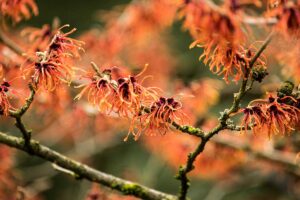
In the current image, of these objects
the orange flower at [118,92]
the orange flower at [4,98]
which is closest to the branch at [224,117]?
the orange flower at [118,92]

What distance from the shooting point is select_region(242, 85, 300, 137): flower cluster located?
109 cm

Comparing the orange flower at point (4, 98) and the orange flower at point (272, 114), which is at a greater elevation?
the orange flower at point (272, 114)

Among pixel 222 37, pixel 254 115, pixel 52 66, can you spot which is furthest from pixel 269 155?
pixel 52 66

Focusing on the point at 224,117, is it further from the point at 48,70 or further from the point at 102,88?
the point at 48,70

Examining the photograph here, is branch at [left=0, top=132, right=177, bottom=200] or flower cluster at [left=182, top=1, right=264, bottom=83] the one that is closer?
flower cluster at [left=182, top=1, right=264, bottom=83]

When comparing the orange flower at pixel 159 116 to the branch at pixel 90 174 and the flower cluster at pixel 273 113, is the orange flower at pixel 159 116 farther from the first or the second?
Answer: the branch at pixel 90 174

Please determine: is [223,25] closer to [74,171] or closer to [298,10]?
[298,10]

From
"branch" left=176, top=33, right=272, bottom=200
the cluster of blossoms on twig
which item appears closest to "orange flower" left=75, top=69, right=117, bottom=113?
the cluster of blossoms on twig

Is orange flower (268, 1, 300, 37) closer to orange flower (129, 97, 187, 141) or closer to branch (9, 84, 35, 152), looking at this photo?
orange flower (129, 97, 187, 141)

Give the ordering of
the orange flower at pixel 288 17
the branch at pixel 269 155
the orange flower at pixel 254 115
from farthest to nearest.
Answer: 1. the branch at pixel 269 155
2. the orange flower at pixel 254 115
3. the orange flower at pixel 288 17

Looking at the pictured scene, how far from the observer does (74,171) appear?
1455mm

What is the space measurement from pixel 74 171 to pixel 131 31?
49.1 inches

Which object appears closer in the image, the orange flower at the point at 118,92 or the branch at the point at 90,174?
the orange flower at the point at 118,92

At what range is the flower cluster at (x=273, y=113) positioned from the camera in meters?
1.09
